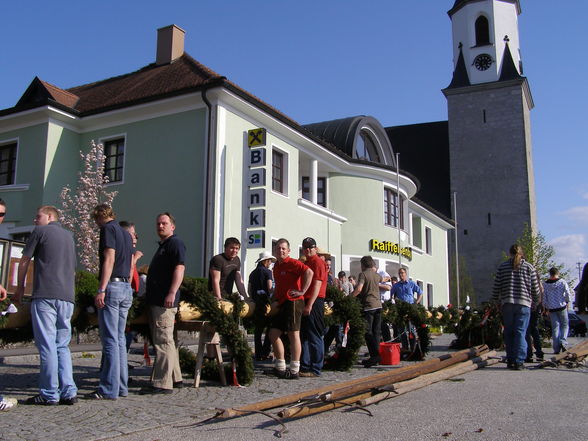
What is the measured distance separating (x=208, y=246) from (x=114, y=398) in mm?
11720

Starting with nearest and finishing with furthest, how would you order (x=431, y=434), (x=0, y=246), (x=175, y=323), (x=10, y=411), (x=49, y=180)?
(x=431, y=434) → (x=10, y=411) → (x=175, y=323) → (x=0, y=246) → (x=49, y=180)

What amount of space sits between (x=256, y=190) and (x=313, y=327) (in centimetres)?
1070

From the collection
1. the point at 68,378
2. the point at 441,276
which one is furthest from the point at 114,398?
the point at 441,276

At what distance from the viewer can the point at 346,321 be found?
906cm

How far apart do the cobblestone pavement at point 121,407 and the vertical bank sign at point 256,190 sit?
10.0 metres

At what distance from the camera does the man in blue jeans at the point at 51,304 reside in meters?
5.61

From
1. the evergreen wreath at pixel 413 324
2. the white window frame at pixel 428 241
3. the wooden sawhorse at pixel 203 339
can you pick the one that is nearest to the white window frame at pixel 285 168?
the evergreen wreath at pixel 413 324

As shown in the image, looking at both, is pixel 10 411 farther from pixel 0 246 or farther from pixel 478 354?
Answer: pixel 478 354

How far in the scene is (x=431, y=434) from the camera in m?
4.71

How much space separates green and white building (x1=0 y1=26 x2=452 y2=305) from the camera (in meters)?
18.3

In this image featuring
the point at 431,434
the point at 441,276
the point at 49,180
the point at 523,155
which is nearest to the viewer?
the point at 431,434

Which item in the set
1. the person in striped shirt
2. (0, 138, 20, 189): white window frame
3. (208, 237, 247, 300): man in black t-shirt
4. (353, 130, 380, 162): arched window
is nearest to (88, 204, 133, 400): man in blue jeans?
(208, 237, 247, 300): man in black t-shirt

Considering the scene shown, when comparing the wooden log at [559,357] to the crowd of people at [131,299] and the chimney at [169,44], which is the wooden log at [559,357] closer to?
the crowd of people at [131,299]

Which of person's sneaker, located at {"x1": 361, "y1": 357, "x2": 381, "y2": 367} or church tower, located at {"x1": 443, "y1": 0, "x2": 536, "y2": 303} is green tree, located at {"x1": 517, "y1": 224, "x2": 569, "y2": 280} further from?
person's sneaker, located at {"x1": 361, "y1": 357, "x2": 381, "y2": 367}
